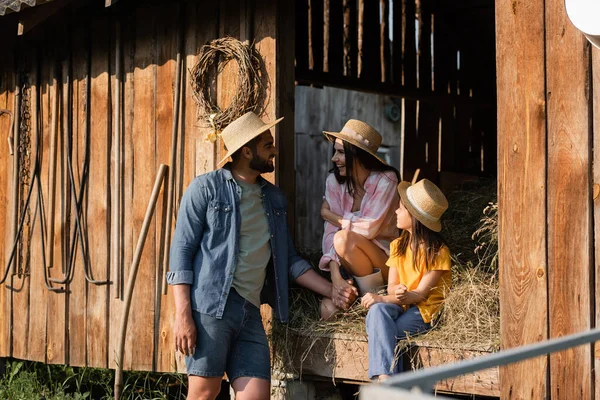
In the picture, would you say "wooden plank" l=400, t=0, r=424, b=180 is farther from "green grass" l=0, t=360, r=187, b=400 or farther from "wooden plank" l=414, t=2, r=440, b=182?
"green grass" l=0, t=360, r=187, b=400

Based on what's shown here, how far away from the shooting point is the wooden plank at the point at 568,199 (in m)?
4.09

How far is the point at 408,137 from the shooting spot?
9.35m

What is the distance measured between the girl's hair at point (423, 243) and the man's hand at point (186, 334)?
124 cm

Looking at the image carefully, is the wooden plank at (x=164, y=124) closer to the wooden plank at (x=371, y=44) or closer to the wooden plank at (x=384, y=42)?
the wooden plank at (x=371, y=44)

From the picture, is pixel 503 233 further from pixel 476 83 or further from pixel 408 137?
pixel 476 83

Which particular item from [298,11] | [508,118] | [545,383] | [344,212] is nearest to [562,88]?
[508,118]

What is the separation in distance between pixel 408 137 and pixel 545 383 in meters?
5.35

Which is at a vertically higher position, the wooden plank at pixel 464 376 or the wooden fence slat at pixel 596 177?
the wooden fence slat at pixel 596 177

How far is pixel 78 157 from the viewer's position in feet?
22.3

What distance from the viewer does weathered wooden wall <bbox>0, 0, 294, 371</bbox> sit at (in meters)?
5.97

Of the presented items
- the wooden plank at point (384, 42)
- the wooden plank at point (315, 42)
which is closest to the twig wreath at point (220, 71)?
the wooden plank at point (315, 42)

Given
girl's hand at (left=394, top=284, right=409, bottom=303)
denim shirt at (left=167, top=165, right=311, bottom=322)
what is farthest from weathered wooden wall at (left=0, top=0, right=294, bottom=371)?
girl's hand at (left=394, top=284, right=409, bottom=303)

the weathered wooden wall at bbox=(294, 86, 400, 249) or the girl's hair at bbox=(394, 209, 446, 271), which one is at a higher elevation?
the weathered wooden wall at bbox=(294, 86, 400, 249)

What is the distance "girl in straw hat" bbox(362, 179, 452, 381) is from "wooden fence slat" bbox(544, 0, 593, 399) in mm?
934
